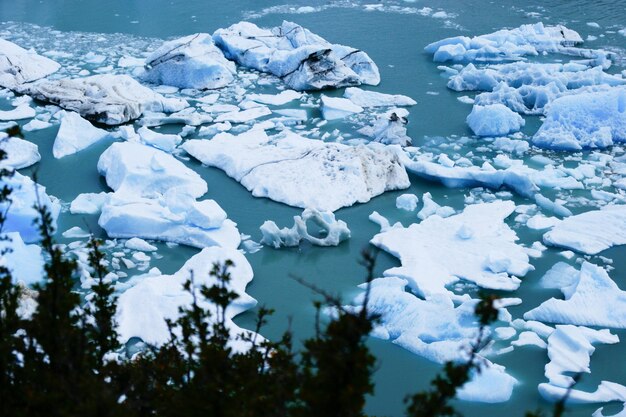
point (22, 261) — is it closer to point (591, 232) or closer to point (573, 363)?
point (573, 363)

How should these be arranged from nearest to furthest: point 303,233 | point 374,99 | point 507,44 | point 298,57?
point 303,233, point 374,99, point 298,57, point 507,44

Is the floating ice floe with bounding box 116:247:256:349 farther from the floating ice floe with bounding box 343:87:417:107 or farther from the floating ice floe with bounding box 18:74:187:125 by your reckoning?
the floating ice floe with bounding box 343:87:417:107

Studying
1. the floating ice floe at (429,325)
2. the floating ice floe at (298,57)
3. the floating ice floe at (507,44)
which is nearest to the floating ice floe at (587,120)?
the floating ice floe at (298,57)

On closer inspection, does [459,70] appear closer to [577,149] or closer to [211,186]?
[577,149]

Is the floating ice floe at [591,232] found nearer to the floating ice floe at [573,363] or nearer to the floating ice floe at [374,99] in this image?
the floating ice floe at [573,363]

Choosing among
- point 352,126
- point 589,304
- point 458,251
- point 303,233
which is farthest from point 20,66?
point 589,304
